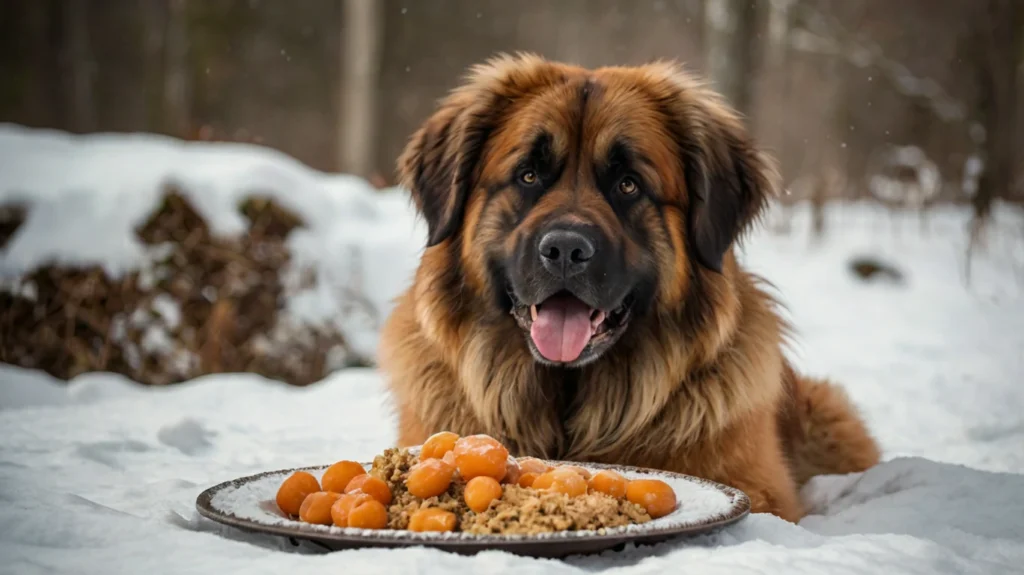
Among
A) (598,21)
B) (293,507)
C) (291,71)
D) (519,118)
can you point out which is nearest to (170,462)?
(293,507)

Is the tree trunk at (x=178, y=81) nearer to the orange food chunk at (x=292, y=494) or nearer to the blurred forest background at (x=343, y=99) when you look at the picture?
the blurred forest background at (x=343, y=99)

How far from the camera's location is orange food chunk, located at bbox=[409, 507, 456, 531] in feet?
7.22

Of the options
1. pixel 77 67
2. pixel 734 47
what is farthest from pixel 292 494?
pixel 77 67

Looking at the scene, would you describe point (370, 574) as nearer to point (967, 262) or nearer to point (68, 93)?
point (967, 262)

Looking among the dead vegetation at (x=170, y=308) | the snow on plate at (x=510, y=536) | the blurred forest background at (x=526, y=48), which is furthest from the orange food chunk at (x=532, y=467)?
the blurred forest background at (x=526, y=48)

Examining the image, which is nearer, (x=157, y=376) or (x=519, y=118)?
(x=519, y=118)

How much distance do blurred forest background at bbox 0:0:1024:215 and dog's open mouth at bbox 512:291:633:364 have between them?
20.1 ft

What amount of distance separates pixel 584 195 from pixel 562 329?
16.9 inches

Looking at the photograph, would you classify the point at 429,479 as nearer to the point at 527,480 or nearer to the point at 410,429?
the point at 527,480

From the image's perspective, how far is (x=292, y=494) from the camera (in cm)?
246

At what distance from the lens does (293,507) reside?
2.46 m

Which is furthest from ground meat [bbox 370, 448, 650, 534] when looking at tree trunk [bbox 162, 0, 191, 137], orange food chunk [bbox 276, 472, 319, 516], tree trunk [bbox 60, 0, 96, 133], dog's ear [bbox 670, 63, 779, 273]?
tree trunk [bbox 60, 0, 96, 133]

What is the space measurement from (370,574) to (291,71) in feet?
63.2

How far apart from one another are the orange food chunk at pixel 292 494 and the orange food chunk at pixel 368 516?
11.0 inches
